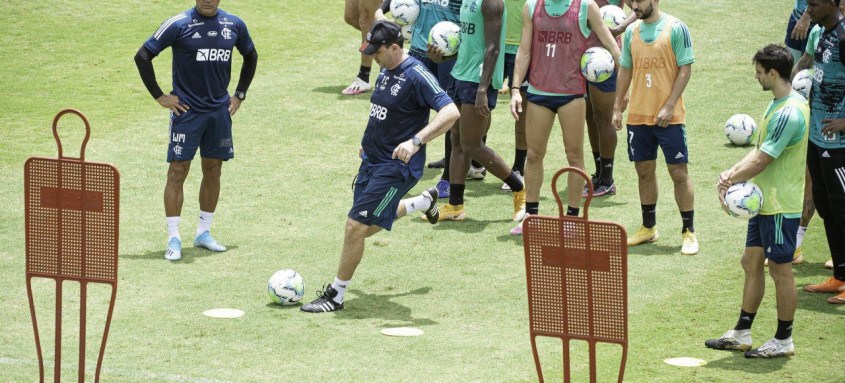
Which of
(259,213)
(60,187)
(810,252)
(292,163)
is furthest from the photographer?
(292,163)

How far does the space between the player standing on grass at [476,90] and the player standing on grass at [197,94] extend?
7.18 ft

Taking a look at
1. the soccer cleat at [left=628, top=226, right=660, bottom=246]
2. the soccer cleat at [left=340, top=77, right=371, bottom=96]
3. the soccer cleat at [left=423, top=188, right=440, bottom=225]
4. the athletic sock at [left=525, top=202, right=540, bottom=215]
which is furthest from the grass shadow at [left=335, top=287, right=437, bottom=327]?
the soccer cleat at [left=340, top=77, right=371, bottom=96]

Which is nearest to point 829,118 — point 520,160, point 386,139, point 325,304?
point 386,139

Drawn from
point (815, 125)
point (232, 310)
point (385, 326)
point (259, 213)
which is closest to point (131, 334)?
point (232, 310)

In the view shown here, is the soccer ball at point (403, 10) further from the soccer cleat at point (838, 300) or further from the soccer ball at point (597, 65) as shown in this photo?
the soccer cleat at point (838, 300)

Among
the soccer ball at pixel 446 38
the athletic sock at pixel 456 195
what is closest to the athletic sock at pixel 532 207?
the athletic sock at pixel 456 195

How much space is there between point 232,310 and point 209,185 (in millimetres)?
2037

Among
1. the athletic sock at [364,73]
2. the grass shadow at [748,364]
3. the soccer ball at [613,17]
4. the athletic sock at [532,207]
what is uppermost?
the soccer ball at [613,17]

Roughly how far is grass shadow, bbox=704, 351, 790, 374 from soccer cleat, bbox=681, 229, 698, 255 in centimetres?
259

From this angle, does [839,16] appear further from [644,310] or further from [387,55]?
[387,55]

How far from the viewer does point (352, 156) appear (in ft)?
46.0

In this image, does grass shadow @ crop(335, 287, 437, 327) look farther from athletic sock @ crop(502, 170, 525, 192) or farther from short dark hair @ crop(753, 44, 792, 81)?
short dark hair @ crop(753, 44, 792, 81)

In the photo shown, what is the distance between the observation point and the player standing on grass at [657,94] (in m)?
10.5

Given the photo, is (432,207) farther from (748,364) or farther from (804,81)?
(748,364)
